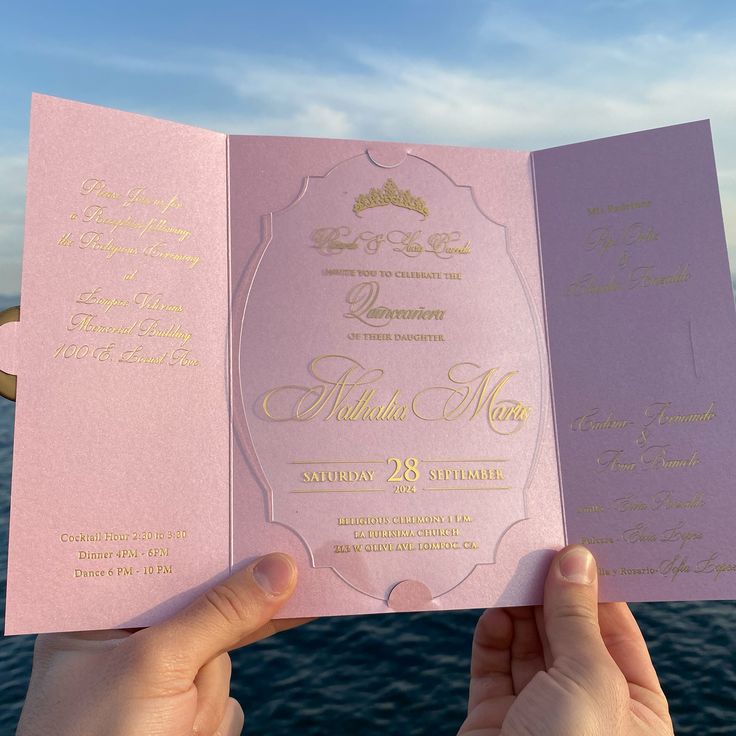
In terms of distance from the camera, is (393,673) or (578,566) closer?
(578,566)

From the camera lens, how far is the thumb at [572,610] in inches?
98.2

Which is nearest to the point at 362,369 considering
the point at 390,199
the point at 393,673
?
the point at 390,199

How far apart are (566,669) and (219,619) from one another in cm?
124

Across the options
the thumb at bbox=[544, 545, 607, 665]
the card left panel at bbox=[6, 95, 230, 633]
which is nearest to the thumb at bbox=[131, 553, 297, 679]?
the card left panel at bbox=[6, 95, 230, 633]

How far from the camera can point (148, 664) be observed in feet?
7.47

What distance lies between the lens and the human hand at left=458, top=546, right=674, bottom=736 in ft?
7.81

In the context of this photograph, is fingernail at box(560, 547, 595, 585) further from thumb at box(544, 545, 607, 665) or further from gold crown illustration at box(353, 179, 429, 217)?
gold crown illustration at box(353, 179, 429, 217)

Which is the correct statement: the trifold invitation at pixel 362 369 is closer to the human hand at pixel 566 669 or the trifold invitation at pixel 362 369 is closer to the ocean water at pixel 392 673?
the human hand at pixel 566 669

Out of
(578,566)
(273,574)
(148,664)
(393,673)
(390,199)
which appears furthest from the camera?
(393,673)

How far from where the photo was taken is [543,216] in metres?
2.91

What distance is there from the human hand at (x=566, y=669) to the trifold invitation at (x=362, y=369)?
0.47 ft

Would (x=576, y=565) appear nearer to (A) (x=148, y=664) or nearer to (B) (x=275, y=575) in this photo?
(B) (x=275, y=575)

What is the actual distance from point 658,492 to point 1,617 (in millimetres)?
16074

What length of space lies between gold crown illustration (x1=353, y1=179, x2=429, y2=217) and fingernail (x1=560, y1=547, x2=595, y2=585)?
4.77ft
